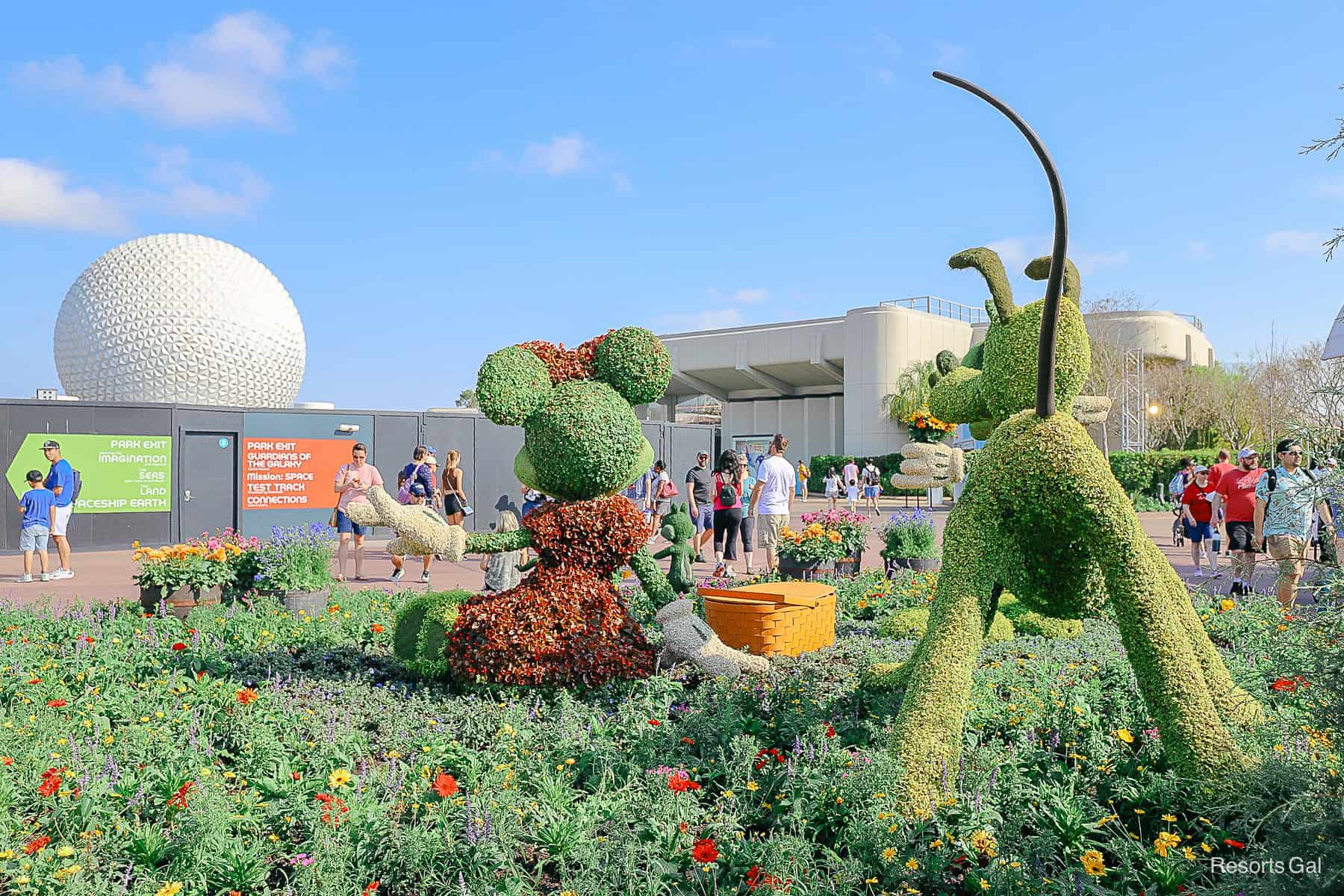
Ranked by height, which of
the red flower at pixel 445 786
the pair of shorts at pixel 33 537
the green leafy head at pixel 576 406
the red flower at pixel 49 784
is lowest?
the red flower at pixel 49 784

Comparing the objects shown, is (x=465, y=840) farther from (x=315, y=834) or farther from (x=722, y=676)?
(x=722, y=676)

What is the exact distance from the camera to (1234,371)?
41.3 meters

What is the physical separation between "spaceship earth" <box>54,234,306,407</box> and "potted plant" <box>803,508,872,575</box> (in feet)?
42.2

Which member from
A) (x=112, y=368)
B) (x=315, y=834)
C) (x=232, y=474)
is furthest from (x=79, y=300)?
(x=315, y=834)

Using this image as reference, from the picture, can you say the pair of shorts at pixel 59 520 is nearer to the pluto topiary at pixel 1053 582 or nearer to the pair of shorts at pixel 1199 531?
the pluto topiary at pixel 1053 582

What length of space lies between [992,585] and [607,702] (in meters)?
2.03

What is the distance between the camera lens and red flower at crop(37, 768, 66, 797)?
315cm

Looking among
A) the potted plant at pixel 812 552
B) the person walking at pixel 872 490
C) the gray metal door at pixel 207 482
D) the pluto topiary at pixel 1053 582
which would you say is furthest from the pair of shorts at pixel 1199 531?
the gray metal door at pixel 207 482

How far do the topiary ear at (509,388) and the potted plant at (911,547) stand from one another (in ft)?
16.6

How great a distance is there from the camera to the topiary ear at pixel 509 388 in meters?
4.86

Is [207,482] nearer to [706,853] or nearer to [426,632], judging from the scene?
[426,632]

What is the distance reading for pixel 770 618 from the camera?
559 cm

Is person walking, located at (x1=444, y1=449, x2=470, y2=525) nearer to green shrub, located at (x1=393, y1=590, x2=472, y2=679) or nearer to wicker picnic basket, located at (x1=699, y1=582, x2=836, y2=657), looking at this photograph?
green shrub, located at (x1=393, y1=590, x2=472, y2=679)

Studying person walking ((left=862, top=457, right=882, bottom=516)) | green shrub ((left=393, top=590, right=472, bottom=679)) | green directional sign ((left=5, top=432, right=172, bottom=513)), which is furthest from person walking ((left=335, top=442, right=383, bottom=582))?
person walking ((left=862, top=457, right=882, bottom=516))
